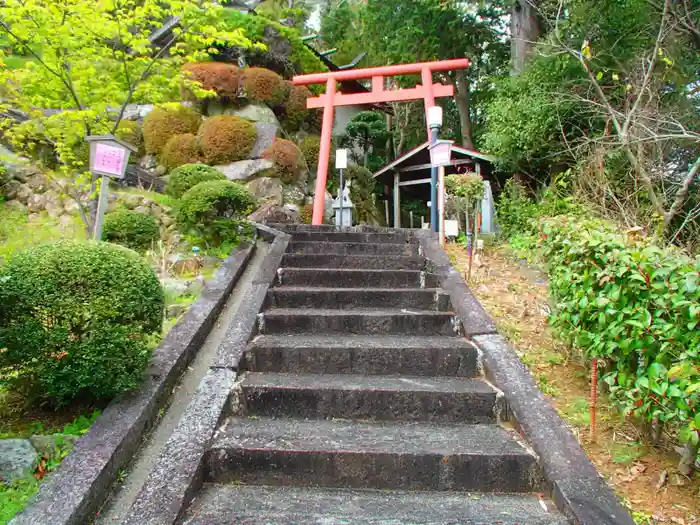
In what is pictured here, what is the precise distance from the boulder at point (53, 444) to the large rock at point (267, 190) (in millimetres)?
8275

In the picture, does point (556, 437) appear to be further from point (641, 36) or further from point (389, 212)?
point (389, 212)

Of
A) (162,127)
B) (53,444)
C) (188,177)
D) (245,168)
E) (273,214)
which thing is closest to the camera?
(53,444)

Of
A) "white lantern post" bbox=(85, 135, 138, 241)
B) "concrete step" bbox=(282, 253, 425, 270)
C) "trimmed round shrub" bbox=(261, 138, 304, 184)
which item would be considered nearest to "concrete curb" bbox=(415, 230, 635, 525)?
"concrete step" bbox=(282, 253, 425, 270)

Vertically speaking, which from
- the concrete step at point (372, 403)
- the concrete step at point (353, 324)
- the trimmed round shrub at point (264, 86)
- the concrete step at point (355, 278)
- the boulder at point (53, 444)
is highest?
the trimmed round shrub at point (264, 86)

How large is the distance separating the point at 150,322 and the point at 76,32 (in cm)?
390

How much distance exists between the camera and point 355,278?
459 cm

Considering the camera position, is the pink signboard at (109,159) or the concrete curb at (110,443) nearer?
the concrete curb at (110,443)

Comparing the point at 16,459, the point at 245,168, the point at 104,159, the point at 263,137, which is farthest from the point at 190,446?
the point at 263,137

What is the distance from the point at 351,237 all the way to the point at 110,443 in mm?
4400

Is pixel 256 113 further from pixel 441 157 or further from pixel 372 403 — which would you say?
pixel 372 403

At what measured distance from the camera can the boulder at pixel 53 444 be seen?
7.59ft

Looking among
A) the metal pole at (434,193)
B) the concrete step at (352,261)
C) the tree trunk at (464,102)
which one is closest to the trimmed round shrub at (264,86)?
the metal pole at (434,193)

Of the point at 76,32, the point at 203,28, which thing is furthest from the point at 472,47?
the point at 76,32

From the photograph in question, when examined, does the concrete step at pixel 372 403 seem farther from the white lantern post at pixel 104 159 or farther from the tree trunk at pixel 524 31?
the tree trunk at pixel 524 31
